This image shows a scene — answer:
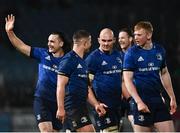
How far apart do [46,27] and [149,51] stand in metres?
13.1

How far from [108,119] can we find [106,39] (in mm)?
1274

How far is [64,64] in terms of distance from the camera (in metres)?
10.5

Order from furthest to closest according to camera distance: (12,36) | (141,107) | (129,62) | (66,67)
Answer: (12,36), (66,67), (129,62), (141,107)

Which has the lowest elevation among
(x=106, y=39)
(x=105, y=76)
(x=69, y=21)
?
(x=105, y=76)

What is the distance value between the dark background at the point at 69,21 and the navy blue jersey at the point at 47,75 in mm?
8861

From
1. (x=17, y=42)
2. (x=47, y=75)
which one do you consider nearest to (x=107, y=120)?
(x=47, y=75)

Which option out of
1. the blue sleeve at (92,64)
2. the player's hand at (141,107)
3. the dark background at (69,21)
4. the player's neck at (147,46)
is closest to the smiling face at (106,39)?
the blue sleeve at (92,64)

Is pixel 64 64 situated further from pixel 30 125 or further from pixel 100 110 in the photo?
pixel 30 125

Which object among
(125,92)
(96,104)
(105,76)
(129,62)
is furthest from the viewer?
(125,92)

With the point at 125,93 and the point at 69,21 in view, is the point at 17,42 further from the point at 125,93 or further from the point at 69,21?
the point at 69,21

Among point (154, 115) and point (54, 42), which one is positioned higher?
point (54, 42)

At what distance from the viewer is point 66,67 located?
10508 mm

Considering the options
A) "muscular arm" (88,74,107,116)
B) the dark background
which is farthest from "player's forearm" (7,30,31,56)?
the dark background

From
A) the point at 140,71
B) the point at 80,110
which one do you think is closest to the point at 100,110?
the point at 80,110
